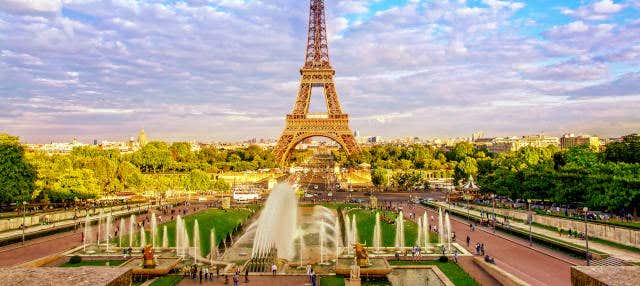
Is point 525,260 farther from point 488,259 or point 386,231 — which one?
point 386,231

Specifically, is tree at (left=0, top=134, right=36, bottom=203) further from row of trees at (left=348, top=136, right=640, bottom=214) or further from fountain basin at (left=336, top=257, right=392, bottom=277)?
row of trees at (left=348, top=136, right=640, bottom=214)

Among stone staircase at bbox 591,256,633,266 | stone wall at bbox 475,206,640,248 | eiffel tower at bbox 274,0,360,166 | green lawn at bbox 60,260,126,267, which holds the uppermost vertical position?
eiffel tower at bbox 274,0,360,166

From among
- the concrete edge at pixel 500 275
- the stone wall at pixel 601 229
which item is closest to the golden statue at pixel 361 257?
the concrete edge at pixel 500 275

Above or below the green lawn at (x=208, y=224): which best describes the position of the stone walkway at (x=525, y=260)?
below

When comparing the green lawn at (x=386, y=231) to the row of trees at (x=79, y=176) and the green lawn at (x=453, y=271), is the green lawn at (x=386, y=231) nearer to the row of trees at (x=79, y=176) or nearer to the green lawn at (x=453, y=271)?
the green lawn at (x=453, y=271)

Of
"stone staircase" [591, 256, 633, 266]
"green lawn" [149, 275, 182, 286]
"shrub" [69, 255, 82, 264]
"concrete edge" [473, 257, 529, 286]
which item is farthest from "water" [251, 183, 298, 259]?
"stone staircase" [591, 256, 633, 266]

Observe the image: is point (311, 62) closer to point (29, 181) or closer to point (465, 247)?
point (29, 181)
